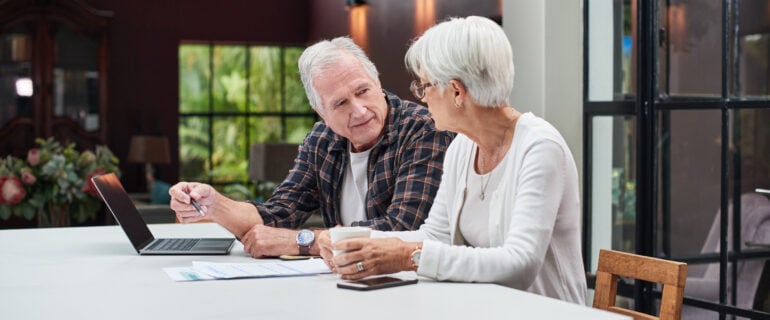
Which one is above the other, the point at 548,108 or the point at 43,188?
the point at 548,108

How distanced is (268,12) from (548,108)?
677cm

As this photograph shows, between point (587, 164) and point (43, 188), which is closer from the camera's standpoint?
point (587, 164)

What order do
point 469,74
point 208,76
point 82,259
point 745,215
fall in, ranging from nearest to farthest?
point 469,74 → point 82,259 → point 745,215 → point 208,76

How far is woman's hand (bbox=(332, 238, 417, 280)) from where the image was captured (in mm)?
2025

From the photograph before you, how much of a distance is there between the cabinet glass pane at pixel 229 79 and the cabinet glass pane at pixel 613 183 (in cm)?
681

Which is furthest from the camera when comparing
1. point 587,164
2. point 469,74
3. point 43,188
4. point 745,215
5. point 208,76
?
point 208,76

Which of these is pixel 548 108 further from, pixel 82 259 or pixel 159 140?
pixel 159 140

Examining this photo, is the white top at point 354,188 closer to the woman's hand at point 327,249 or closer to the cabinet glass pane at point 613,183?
the woman's hand at point 327,249

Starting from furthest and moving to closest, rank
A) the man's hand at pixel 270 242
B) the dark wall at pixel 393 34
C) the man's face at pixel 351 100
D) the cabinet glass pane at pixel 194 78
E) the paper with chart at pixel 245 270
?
1. the cabinet glass pane at pixel 194 78
2. the dark wall at pixel 393 34
3. the man's face at pixel 351 100
4. the man's hand at pixel 270 242
5. the paper with chart at pixel 245 270

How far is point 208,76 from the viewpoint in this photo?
10352 millimetres

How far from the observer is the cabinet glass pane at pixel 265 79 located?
34.5ft

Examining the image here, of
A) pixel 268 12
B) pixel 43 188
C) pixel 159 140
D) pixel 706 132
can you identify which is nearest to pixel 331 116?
pixel 706 132

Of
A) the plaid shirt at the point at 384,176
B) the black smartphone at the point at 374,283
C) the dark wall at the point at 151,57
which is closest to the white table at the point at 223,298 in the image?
the black smartphone at the point at 374,283

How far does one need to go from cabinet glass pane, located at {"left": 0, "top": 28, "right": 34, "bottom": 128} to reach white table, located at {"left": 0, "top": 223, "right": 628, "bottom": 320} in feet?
24.4
